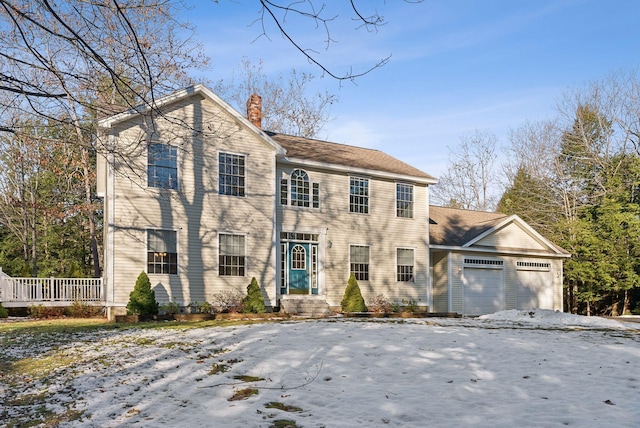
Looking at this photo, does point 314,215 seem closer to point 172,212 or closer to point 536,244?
point 172,212

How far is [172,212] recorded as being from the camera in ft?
55.4

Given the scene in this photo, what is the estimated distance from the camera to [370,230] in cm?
2112

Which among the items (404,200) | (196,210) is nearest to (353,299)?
(404,200)

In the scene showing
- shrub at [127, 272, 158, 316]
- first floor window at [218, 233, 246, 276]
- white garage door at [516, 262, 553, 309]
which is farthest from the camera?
white garage door at [516, 262, 553, 309]

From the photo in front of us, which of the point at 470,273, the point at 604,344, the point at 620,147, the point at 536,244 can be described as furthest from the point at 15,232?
the point at 620,147

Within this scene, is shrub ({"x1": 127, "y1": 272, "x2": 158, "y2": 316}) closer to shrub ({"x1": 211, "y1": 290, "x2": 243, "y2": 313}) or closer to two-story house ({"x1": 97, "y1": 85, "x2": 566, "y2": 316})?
two-story house ({"x1": 97, "y1": 85, "x2": 566, "y2": 316})

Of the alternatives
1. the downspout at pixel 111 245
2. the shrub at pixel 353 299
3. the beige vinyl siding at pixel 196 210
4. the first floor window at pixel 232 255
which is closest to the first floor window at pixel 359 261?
the shrub at pixel 353 299

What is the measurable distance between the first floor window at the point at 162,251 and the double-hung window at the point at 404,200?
908 centimetres

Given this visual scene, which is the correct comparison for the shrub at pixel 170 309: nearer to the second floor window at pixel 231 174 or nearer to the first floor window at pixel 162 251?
the first floor window at pixel 162 251

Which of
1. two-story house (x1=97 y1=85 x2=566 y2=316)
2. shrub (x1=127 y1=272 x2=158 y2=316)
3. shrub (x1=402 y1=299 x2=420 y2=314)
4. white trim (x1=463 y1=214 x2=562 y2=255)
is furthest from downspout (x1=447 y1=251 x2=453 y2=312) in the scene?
shrub (x1=127 y1=272 x2=158 y2=316)

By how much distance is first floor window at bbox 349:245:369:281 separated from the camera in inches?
813

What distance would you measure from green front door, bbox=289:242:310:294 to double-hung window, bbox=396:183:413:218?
446 cm

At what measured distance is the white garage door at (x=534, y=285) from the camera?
2455 centimetres

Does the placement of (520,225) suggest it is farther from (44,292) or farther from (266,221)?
(44,292)
